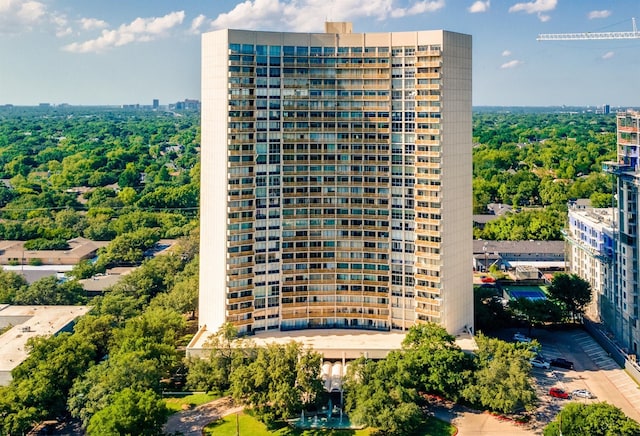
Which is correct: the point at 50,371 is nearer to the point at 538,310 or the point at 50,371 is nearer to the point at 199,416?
the point at 199,416

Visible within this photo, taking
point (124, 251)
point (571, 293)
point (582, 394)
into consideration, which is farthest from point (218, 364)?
point (124, 251)

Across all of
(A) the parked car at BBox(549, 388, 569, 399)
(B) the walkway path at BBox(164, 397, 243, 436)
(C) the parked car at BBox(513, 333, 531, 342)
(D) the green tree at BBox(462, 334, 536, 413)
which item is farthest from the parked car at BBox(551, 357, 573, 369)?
(B) the walkway path at BBox(164, 397, 243, 436)

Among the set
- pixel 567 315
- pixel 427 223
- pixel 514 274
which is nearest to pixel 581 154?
pixel 514 274

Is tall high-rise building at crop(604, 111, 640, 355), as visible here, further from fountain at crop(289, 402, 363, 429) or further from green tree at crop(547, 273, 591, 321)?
fountain at crop(289, 402, 363, 429)

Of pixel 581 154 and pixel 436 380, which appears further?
pixel 581 154

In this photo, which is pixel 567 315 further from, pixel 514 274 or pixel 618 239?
pixel 514 274

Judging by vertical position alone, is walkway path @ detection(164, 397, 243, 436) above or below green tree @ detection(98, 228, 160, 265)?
below
